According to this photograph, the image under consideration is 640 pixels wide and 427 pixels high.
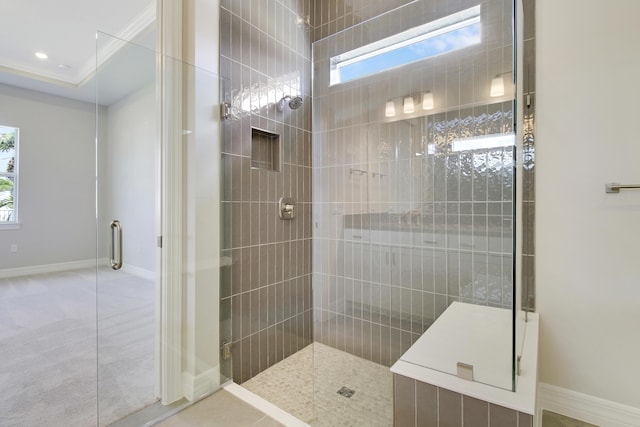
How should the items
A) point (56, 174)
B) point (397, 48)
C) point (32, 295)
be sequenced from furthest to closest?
point (56, 174) < point (32, 295) < point (397, 48)

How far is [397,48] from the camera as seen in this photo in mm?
1808

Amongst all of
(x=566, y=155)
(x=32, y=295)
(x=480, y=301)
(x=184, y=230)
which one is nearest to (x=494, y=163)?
(x=566, y=155)

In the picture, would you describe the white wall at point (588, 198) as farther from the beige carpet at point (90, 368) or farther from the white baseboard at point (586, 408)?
the beige carpet at point (90, 368)

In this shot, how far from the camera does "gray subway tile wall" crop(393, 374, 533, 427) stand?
990mm

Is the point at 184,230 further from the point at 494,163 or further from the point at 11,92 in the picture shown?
the point at 11,92

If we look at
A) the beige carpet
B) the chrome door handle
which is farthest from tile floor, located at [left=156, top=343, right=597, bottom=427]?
the chrome door handle

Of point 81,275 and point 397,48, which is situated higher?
point 397,48

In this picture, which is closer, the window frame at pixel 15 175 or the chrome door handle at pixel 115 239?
the chrome door handle at pixel 115 239

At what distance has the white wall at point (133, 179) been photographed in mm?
1508

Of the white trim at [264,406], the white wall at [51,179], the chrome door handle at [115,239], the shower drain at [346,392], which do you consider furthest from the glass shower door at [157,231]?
the white wall at [51,179]

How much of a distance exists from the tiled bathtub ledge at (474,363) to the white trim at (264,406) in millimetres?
611

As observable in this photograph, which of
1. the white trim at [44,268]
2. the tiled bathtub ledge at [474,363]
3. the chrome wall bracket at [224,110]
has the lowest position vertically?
the white trim at [44,268]

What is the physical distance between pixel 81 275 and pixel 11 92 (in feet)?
9.67

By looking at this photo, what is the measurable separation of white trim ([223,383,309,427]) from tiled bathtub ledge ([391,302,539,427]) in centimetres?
61
